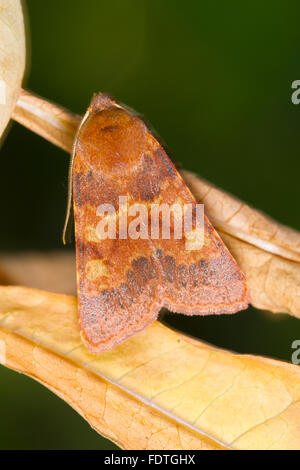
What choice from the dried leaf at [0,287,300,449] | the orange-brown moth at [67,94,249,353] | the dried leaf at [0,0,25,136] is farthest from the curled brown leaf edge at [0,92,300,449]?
the dried leaf at [0,0,25,136]

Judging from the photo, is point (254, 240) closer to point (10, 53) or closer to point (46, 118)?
point (46, 118)

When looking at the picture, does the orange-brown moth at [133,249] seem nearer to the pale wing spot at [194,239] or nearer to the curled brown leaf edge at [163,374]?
the pale wing spot at [194,239]

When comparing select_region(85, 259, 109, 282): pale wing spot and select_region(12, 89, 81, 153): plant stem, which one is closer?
select_region(12, 89, 81, 153): plant stem

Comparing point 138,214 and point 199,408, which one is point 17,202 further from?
point 199,408

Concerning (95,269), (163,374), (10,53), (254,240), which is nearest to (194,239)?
(254,240)

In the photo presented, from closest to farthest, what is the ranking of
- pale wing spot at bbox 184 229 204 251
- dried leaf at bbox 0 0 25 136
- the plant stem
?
dried leaf at bbox 0 0 25 136
the plant stem
pale wing spot at bbox 184 229 204 251

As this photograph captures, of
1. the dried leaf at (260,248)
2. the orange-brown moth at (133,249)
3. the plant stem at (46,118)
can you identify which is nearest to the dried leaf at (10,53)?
the plant stem at (46,118)

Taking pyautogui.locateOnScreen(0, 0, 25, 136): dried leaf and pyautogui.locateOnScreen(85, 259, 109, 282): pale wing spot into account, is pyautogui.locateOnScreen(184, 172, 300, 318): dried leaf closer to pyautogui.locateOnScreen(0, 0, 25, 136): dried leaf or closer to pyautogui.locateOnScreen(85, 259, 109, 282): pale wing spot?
pyautogui.locateOnScreen(85, 259, 109, 282): pale wing spot

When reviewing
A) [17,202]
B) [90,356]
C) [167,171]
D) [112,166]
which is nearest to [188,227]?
[167,171]
